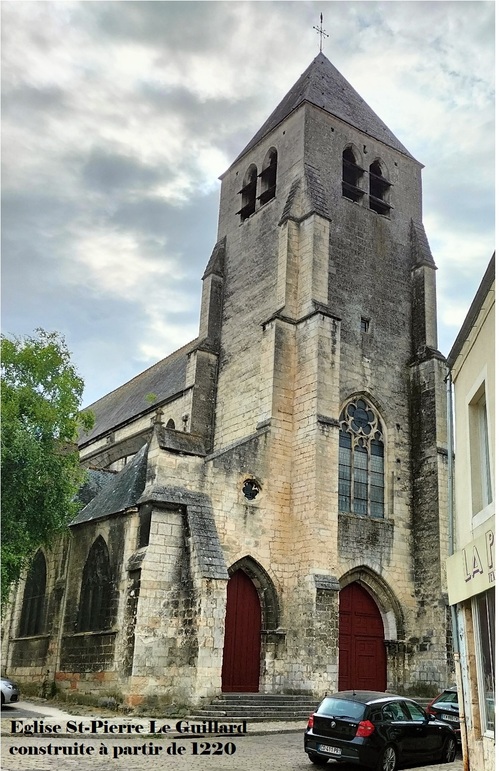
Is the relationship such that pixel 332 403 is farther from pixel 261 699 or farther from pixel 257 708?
pixel 257 708

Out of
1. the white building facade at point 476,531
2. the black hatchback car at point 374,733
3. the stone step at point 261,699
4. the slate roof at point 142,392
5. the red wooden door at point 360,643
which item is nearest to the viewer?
the white building facade at point 476,531

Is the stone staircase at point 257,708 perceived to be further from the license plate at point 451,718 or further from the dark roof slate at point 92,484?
the dark roof slate at point 92,484

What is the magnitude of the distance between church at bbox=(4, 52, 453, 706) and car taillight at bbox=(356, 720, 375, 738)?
6.19 m

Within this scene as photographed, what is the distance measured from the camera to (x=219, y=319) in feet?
81.4

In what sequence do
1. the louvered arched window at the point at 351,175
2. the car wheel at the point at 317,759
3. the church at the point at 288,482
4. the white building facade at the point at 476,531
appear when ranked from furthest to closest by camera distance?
1. the louvered arched window at the point at 351,175
2. the church at the point at 288,482
3. the car wheel at the point at 317,759
4. the white building facade at the point at 476,531

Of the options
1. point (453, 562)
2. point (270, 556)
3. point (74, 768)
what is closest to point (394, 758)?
point (453, 562)

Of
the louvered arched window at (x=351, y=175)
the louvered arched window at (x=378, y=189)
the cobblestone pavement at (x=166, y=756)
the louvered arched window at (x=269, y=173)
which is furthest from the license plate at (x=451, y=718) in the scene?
the louvered arched window at (x=269, y=173)

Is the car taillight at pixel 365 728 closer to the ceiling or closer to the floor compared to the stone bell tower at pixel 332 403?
closer to the floor

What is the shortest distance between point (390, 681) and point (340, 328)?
980 cm

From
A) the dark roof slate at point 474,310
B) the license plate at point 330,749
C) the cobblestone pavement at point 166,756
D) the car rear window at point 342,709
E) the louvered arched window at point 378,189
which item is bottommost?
the cobblestone pavement at point 166,756

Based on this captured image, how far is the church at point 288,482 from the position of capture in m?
16.9

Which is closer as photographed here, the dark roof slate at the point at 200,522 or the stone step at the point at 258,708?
the stone step at the point at 258,708

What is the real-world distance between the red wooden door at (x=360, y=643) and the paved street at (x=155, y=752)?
5995 mm

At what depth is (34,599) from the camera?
2227 centimetres
